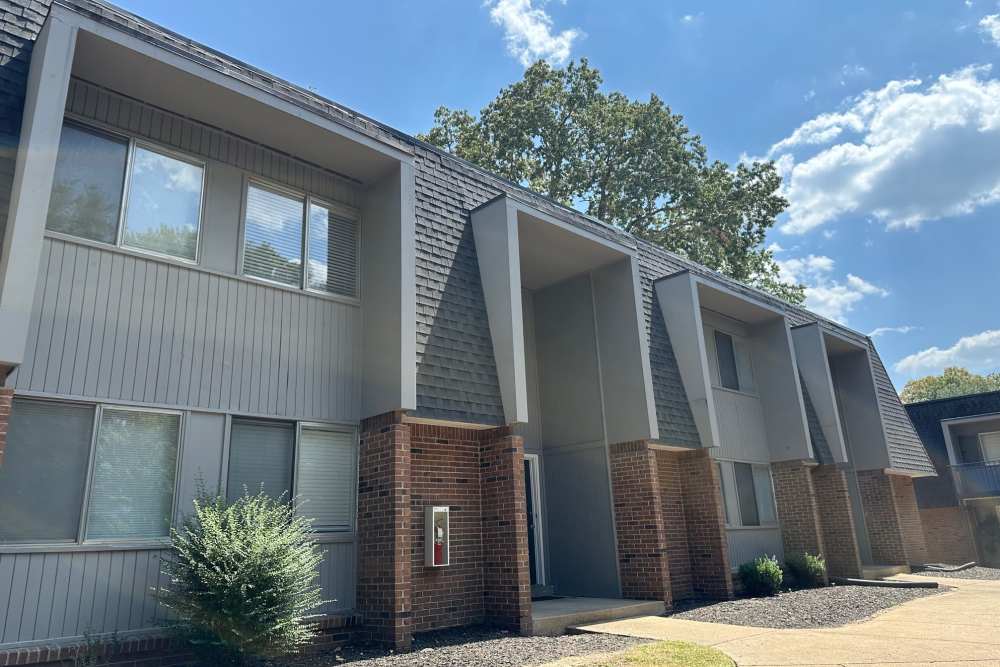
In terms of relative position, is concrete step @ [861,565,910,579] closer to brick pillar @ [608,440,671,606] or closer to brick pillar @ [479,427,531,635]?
brick pillar @ [608,440,671,606]

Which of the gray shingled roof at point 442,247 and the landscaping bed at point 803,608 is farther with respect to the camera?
the landscaping bed at point 803,608

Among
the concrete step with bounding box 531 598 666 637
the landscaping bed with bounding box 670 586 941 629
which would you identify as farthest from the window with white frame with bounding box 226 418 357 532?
the landscaping bed with bounding box 670 586 941 629

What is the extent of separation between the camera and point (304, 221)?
9.12 meters

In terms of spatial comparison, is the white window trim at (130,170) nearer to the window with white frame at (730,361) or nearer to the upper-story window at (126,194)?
the upper-story window at (126,194)

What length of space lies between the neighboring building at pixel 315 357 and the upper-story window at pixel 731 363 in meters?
2.51

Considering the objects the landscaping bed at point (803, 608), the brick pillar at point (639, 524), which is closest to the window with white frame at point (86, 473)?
the brick pillar at point (639, 524)

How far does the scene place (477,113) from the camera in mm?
27609

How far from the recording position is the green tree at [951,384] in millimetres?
63062

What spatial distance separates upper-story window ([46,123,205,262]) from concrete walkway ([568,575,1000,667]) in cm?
704

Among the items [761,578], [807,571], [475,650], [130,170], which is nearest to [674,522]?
[761,578]

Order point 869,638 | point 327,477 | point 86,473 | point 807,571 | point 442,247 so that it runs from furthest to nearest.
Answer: point 807,571 < point 442,247 < point 327,477 < point 869,638 < point 86,473

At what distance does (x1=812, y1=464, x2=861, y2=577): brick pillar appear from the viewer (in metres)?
15.4

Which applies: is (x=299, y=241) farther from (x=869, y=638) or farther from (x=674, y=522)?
(x=869, y=638)

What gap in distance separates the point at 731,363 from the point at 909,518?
9029mm
